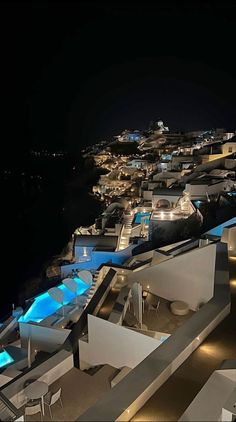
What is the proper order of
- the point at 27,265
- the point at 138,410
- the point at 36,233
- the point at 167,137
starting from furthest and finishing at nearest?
the point at 167,137, the point at 36,233, the point at 27,265, the point at 138,410

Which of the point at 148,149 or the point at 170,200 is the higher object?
the point at 148,149

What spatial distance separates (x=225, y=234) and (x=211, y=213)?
24.0 ft

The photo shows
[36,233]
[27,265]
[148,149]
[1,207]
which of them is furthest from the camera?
[148,149]

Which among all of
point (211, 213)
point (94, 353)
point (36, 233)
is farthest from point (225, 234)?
point (36, 233)

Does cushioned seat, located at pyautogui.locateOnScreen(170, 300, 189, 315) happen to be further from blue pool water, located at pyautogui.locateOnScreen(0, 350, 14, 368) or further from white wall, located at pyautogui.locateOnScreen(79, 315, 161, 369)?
blue pool water, located at pyautogui.locateOnScreen(0, 350, 14, 368)

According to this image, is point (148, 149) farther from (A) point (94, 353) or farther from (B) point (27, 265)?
(A) point (94, 353)

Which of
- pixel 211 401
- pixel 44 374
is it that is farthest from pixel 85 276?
pixel 211 401

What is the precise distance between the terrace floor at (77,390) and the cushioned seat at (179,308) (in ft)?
6.96

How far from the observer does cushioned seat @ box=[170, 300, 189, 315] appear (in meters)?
7.73

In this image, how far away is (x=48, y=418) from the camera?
5086mm

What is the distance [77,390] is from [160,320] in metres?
2.60

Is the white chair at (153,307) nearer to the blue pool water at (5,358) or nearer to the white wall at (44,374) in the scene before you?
the white wall at (44,374)

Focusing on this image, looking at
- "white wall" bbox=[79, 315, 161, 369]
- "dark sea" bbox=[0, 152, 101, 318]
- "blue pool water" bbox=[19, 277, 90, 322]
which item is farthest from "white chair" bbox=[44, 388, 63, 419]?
"dark sea" bbox=[0, 152, 101, 318]

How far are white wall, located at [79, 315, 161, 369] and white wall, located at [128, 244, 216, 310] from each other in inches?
91.8
